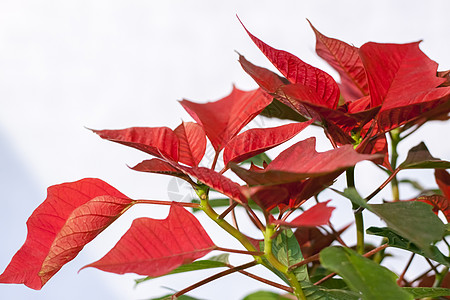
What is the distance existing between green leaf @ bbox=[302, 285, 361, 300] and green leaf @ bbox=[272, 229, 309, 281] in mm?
25

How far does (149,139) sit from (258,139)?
9cm

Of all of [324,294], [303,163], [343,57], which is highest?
[343,57]

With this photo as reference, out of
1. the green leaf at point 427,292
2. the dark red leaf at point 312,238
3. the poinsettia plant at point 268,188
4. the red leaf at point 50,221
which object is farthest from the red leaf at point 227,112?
the dark red leaf at point 312,238

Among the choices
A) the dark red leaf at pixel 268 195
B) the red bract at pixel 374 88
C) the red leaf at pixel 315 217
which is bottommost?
the red leaf at pixel 315 217

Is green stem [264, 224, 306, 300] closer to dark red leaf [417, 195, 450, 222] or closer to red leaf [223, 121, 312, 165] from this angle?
red leaf [223, 121, 312, 165]

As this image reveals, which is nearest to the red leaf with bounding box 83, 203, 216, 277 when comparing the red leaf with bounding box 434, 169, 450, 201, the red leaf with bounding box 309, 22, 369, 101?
the red leaf with bounding box 309, 22, 369, 101

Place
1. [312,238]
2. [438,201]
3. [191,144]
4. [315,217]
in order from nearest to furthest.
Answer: [315,217], [191,144], [438,201], [312,238]

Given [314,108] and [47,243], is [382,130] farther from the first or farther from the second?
[47,243]

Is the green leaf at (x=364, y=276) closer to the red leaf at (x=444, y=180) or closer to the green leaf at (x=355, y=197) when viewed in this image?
the green leaf at (x=355, y=197)

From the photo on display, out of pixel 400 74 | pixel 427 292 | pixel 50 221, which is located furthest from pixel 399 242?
pixel 50 221

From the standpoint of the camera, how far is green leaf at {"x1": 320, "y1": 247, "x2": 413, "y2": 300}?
0.96 feet

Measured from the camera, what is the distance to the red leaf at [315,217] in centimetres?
29

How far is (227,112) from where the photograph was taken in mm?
344

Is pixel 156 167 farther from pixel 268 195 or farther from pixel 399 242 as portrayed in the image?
pixel 399 242
